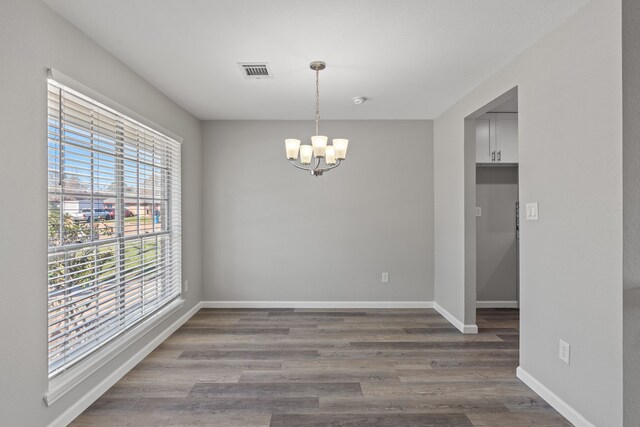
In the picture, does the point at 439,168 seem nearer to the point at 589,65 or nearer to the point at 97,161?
the point at 589,65

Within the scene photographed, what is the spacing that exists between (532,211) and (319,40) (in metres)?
1.94

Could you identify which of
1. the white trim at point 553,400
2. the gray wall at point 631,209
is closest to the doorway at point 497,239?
the white trim at point 553,400

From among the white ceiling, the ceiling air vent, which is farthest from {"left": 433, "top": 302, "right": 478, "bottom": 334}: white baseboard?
the ceiling air vent

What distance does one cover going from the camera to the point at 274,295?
4465mm

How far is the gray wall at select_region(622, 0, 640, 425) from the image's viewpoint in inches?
44.3

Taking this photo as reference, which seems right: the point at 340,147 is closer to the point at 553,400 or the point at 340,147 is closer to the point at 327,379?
the point at 327,379

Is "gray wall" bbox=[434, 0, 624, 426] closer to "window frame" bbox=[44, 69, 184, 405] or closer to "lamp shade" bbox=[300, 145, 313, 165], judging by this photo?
"lamp shade" bbox=[300, 145, 313, 165]

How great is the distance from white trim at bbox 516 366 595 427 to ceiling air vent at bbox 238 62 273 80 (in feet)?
10.3

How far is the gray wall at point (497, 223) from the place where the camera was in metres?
4.43

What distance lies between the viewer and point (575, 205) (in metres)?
2.04

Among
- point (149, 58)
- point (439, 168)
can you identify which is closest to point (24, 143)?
point (149, 58)

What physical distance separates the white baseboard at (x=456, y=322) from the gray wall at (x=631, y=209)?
2499mm

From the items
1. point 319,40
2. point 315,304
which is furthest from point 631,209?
point 315,304

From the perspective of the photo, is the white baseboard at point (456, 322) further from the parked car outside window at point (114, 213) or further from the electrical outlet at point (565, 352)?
the parked car outside window at point (114, 213)
